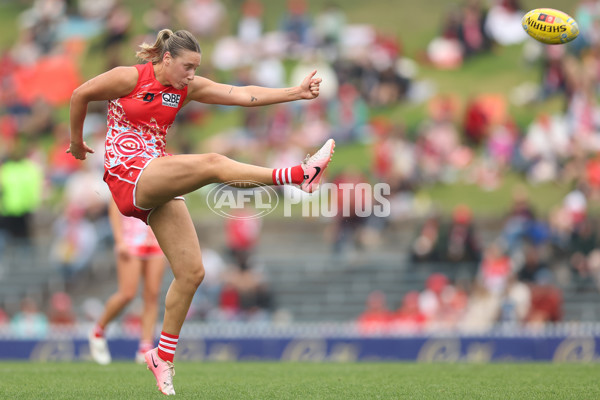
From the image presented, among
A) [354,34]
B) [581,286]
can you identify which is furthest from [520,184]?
[354,34]

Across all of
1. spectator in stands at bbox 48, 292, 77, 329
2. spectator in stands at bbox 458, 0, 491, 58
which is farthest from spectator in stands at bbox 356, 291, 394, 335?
spectator in stands at bbox 458, 0, 491, 58

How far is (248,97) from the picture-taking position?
7445mm

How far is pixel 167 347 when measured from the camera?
7035 millimetres

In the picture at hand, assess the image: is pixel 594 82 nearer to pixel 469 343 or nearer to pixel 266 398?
pixel 469 343

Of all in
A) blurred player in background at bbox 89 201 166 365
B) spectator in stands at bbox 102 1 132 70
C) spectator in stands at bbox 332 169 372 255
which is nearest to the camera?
blurred player in background at bbox 89 201 166 365

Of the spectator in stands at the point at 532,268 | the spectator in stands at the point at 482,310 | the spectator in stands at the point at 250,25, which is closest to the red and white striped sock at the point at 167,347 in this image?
the spectator in stands at the point at 482,310

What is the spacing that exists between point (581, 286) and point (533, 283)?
4.74 feet

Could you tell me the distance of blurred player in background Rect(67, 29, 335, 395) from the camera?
6742 millimetres

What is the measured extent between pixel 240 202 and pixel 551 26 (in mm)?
10294

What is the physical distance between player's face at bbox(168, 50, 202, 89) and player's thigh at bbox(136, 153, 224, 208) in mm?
583

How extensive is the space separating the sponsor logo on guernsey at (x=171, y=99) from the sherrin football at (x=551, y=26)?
3245mm

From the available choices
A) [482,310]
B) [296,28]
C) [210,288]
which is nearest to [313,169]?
[482,310]

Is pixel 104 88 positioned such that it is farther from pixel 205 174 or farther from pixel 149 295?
pixel 149 295

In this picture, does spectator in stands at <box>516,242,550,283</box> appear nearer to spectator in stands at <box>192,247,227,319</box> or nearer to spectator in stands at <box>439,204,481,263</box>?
spectator in stands at <box>439,204,481,263</box>
